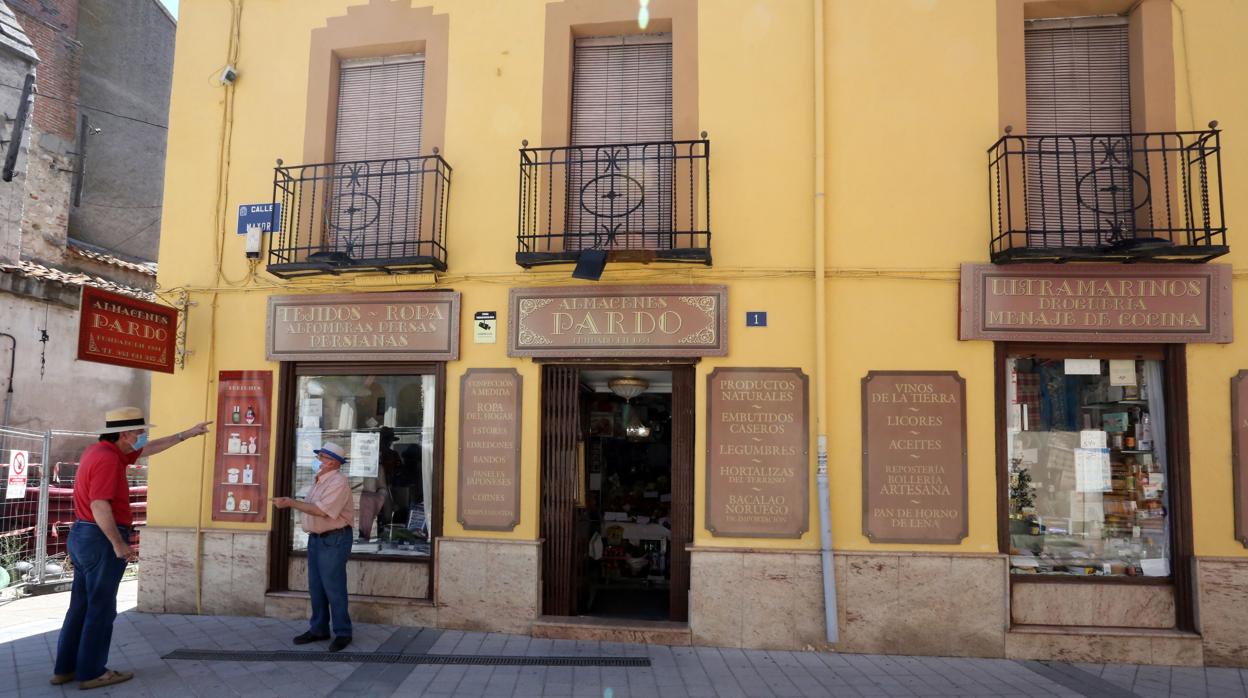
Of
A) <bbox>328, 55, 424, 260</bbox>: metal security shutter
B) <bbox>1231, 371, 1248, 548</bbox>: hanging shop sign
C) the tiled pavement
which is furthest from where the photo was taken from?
<bbox>328, 55, 424, 260</bbox>: metal security shutter

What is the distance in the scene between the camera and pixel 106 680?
541cm

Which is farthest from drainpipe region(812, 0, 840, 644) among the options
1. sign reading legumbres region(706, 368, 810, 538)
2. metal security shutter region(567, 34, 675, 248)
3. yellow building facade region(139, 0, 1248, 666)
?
metal security shutter region(567, 34, 675, 248)

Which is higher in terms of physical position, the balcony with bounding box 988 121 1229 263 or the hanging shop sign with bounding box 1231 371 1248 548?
the balcony with bounding box 988 121 1229 263

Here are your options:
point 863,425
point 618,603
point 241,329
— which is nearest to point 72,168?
point 241,329

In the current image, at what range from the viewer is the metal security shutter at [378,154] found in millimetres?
7559

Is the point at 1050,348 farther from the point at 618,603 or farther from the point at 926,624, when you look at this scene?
the point at 618,603

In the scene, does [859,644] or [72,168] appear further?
[72,168]

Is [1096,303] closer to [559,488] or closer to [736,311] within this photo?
[736,311]

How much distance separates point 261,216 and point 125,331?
1622 mm

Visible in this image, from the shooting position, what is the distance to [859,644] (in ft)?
21.0

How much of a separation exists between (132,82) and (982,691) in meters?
18.1

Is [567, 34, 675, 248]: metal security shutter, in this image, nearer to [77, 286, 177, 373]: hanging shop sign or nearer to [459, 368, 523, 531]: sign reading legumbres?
[459, 368, 523, 531]: sign reading legumbres

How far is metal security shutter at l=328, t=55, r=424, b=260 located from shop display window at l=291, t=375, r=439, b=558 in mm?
1327

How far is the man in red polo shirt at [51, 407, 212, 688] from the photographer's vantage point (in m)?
5.35
